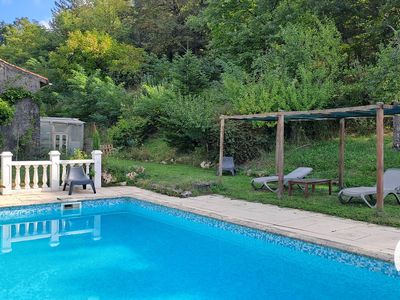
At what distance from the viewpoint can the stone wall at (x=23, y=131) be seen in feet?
52.5

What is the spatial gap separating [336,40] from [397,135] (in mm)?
5506

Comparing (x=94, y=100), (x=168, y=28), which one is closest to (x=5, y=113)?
(x=94, y=100)

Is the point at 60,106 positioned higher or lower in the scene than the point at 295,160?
higher

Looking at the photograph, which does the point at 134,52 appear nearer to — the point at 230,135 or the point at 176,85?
the point at 176,85

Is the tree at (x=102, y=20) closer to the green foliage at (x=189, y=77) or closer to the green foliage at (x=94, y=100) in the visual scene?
the green foliage at (x=94, y=100)

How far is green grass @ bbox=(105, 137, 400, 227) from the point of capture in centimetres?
766

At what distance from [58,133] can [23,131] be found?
3954 millimetres

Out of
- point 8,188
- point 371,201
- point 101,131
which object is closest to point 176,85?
point 101,131

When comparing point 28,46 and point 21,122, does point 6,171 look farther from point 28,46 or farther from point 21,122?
point 28,46

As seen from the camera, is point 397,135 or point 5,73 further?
point 5,73

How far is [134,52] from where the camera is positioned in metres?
29.8

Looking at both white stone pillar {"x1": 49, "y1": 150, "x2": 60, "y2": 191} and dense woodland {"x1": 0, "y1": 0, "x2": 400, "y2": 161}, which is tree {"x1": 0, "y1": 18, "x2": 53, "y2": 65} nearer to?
dense woodland {"x1": 0, "y1": 0, "x2": 400, "y2": 161}

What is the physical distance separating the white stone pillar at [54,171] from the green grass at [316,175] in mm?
1666

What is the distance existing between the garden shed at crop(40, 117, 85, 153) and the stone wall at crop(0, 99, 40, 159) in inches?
125
